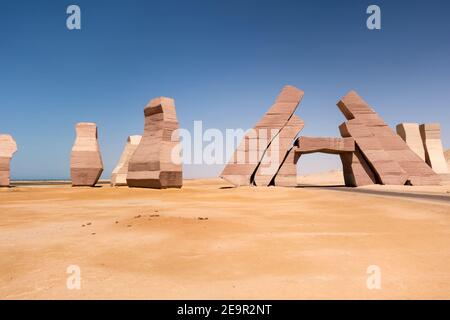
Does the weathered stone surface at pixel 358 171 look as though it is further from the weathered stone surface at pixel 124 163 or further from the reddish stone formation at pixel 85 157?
the reddish stone formation at pixel 85 157

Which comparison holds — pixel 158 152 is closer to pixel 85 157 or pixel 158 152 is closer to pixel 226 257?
pixel 85 157

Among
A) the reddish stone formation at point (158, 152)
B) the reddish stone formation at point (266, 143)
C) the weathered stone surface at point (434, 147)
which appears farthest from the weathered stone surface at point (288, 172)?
the weathered stone surface at point (434, 147)

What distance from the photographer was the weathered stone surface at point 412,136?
29266 millimetres

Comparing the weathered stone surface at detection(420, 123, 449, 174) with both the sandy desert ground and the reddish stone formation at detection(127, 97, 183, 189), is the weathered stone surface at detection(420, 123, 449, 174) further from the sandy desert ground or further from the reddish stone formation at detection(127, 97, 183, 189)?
the sandy desert ground

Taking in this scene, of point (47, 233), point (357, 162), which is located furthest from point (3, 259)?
point (357, 162)

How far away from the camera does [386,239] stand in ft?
16.6

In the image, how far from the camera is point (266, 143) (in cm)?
2141

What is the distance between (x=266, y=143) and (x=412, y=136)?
55.4ft

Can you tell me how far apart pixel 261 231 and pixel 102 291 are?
133 inches

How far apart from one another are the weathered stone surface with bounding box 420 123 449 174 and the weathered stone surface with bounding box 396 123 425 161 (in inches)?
16.3

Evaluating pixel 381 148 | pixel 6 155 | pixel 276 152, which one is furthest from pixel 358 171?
pixel 6 155

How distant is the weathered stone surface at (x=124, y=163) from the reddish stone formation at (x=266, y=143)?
31.2 ft

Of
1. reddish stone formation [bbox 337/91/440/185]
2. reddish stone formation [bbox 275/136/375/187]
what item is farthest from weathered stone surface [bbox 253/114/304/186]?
reddish stone formation [bbox 337/91/440/185]

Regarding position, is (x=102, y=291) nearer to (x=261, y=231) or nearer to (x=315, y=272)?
(x=315, y=272)
